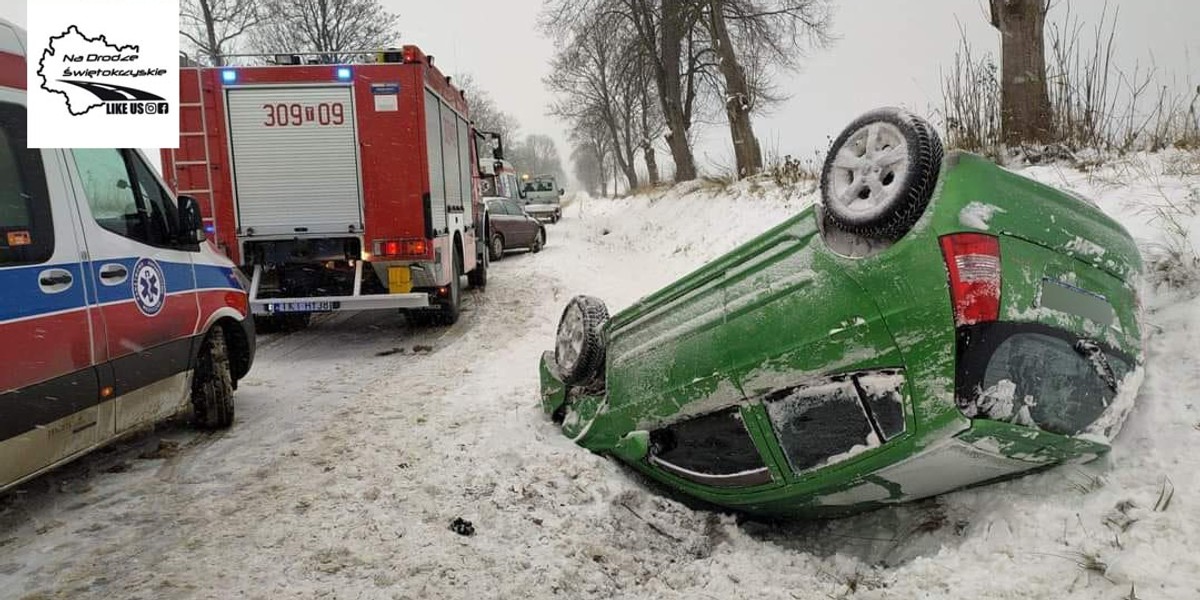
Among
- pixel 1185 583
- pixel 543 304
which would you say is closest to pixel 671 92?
pixel 543 304

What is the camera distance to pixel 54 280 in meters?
3.10

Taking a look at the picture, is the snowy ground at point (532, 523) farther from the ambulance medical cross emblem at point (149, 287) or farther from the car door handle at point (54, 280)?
the car door handle at point (54, 280)

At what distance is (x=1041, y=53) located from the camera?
6.41m

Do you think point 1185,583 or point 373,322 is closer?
point 1185,583

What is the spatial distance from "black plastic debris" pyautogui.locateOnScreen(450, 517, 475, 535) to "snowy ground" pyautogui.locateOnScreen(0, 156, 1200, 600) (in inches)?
1.2

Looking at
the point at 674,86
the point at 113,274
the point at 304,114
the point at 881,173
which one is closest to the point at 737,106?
the point at 674,86

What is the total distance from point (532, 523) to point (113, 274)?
2.49 metres

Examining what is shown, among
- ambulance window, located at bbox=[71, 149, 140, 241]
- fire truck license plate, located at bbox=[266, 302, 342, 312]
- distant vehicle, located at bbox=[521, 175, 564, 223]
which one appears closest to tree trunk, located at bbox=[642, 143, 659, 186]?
distant vehicle, located at bbox=[521, 175, 564, 223]

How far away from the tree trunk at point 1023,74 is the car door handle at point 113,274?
695 cm

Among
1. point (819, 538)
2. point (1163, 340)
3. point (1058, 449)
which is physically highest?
point (1163, 340)

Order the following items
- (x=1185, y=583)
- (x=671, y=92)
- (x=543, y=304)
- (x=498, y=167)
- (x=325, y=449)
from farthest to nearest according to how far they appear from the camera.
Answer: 1. (x=671, y=92)
2. (x=498, y=167)
3. (x=543, y=304)
4. (x=325, y=449)
5. (x=1185, y=583)

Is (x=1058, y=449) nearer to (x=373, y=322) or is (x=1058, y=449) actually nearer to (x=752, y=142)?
(x=373, y=322)

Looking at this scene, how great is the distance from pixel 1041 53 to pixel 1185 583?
5.89 m
